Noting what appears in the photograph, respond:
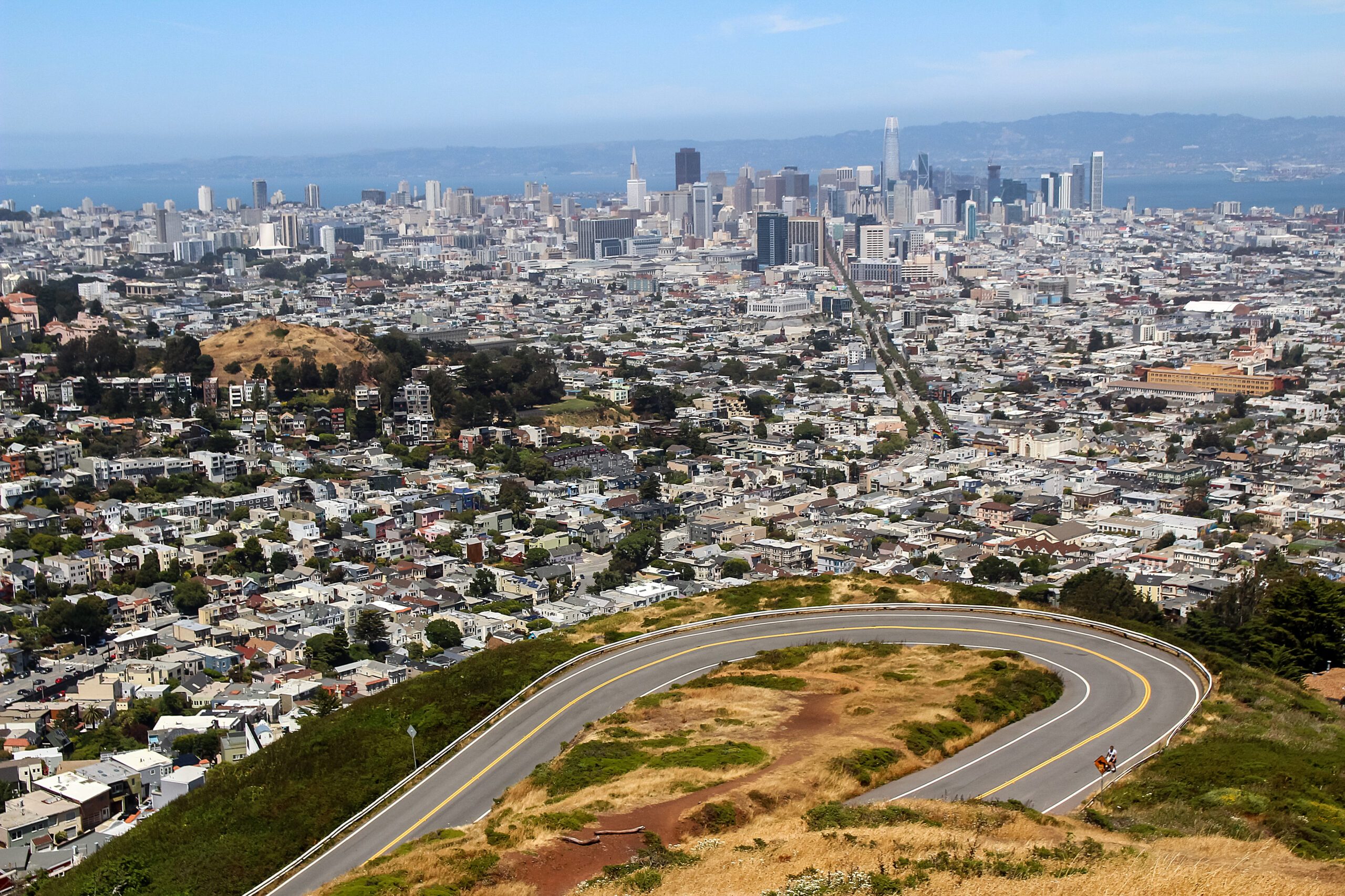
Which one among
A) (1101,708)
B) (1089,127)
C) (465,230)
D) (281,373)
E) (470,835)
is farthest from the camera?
(1089,127)

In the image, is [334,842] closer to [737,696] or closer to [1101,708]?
[737,696]

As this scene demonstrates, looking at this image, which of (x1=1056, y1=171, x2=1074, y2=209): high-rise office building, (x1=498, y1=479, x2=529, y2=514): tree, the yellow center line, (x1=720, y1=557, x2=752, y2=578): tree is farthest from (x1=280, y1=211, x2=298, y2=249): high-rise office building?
the yellow center line

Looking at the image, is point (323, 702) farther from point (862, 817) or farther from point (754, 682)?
point (862, 817)

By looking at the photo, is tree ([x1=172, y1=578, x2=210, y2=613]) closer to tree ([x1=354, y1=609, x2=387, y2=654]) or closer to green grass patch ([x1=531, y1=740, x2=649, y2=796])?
tree ([x1=354, y1=609, x2=387, y2=654])

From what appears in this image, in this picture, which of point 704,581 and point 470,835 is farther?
point 704,581

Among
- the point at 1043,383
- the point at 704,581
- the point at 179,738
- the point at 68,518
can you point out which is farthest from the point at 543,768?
the point at 1043,383

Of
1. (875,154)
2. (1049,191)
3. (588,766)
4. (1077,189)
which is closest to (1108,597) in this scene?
(588,766)

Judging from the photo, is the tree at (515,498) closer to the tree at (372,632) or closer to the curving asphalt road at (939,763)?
the tree at (372,632)
